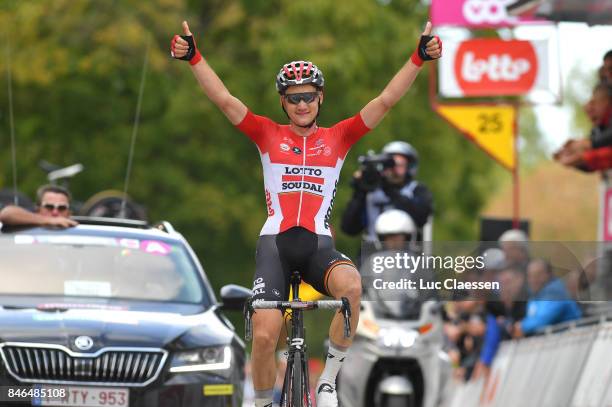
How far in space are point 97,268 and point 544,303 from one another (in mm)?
5288

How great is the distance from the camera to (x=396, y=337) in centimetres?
1608

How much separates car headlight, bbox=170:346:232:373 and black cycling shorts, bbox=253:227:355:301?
1.64 m

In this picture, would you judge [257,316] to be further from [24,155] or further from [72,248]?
[24,155]

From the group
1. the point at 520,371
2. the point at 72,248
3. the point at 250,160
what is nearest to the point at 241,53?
the point at 250,160

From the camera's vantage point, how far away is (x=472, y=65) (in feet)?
68.1

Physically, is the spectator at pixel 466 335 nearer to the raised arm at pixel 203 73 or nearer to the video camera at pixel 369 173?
the video camera at pixel 369 173

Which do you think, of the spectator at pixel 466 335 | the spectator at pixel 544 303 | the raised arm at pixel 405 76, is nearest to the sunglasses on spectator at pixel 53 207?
the spectator at pixel 544 303

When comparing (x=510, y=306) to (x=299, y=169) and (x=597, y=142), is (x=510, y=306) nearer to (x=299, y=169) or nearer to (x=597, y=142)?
(x=597, y=142)

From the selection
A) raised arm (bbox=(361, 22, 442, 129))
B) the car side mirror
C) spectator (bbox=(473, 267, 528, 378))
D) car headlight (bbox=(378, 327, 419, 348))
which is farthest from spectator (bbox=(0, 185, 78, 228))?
raised arm (bbox=(361, 22, 442, 129))

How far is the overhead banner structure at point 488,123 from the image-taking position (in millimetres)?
23511

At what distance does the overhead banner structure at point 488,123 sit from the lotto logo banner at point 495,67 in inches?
105

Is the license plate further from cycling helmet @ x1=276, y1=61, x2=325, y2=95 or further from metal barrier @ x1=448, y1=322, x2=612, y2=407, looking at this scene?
metal barrier @ x1=448, y1=322, x2=612, y2=407

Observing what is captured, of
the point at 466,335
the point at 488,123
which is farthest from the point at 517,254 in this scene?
the point at 466,335

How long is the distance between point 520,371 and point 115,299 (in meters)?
5.94
